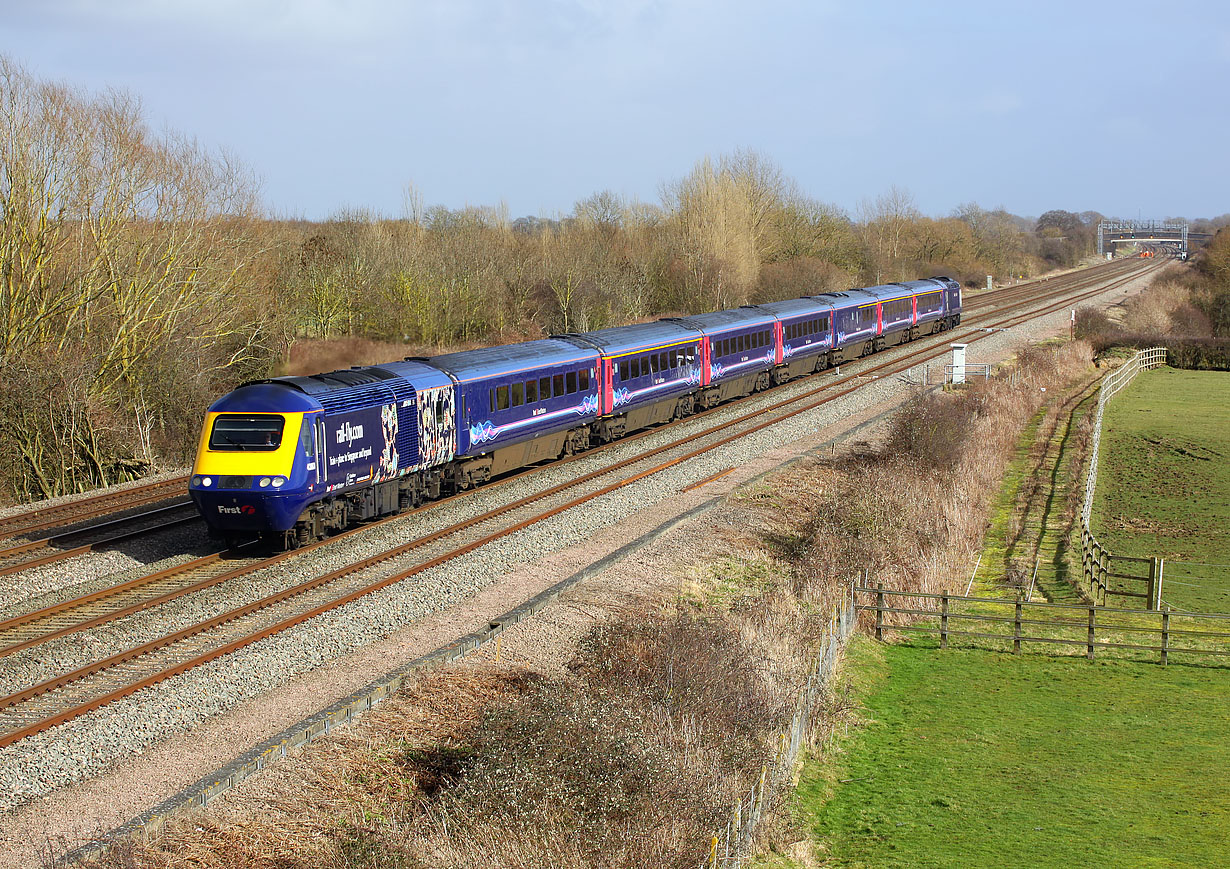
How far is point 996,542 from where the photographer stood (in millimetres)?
24844

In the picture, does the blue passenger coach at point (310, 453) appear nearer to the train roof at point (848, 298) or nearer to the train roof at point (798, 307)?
the train roof at point (798, 307)

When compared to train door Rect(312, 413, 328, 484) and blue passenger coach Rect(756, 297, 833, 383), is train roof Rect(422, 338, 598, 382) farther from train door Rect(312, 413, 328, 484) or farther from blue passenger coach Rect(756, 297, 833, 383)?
blue passenger coach Rect(756, 297, 833, 383)

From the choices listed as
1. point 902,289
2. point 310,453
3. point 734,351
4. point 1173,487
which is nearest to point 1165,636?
point 310,453

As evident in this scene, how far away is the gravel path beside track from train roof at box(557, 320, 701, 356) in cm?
604

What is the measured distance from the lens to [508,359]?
83.6 feet

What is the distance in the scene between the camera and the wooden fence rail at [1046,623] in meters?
17.3

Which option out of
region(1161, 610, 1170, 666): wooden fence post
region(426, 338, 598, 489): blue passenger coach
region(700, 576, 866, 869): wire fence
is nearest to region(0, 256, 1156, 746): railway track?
region(426, 338, 598, 489): blue passenger coach

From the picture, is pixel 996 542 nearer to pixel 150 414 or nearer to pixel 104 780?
pixel 104 780

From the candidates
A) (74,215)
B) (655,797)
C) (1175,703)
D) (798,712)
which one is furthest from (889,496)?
(74,215)

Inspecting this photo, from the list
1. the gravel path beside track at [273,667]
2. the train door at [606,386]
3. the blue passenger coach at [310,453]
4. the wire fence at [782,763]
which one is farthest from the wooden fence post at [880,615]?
the train door at [606,386]

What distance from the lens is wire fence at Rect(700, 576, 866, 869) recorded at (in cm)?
984

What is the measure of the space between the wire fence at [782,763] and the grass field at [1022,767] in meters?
0.41

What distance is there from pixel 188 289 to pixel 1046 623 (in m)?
26.2

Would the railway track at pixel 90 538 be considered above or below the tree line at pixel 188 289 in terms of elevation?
below
